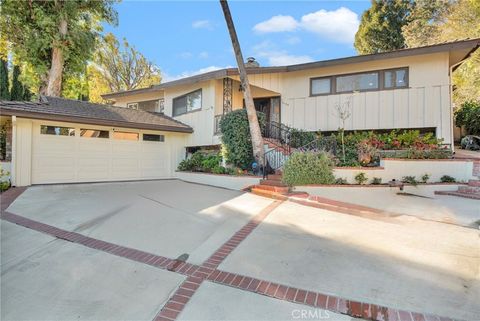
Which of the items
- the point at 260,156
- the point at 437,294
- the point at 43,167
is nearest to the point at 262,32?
the point at 260,156

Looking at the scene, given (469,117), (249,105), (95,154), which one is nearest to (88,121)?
(95,154)

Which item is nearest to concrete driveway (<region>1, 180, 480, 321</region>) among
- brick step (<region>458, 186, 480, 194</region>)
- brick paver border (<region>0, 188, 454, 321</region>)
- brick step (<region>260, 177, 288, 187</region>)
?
brick paver border (<region>0, 188, 454, 321</region>)

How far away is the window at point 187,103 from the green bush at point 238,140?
3242 millimetres

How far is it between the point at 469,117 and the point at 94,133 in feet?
64.7

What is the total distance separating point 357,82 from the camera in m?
11.3

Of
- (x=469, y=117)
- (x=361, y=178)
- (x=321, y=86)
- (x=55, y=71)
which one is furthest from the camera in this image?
(x=469, y=117)

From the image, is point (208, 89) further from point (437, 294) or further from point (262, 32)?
point (437, 294)

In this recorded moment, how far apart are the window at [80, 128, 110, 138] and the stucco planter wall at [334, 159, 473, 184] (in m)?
9.09

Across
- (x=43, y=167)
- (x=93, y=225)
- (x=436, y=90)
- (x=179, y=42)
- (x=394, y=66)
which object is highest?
(x=179, y=42)

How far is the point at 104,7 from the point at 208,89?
895 centimetres

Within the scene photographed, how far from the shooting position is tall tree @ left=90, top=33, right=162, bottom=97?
2550cm

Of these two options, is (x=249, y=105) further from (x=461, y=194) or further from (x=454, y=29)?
(x=454, y=29)

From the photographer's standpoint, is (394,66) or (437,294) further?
(394,66)

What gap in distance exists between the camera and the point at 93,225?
532 cm
